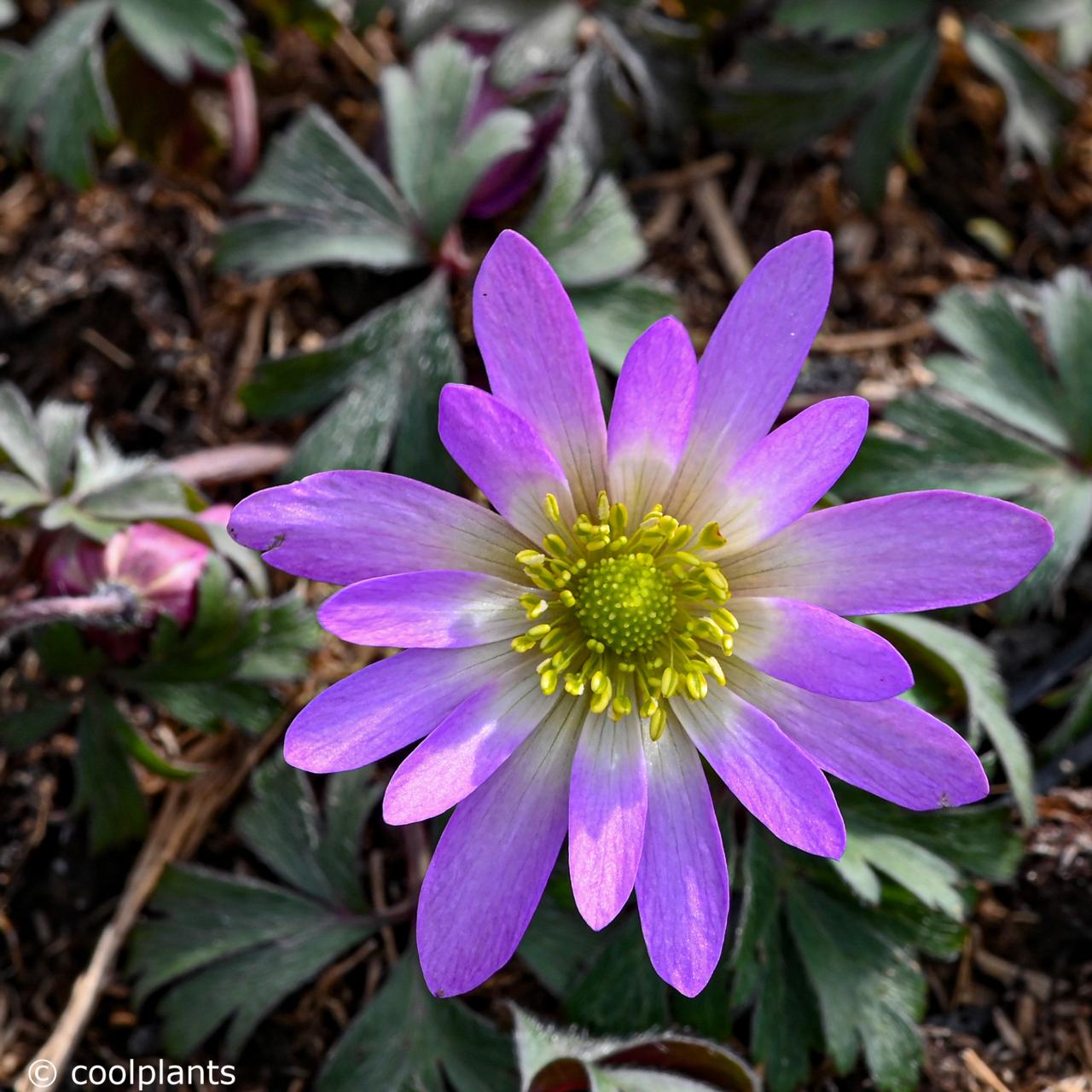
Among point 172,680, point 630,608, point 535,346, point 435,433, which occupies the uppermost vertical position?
→ point 535,346

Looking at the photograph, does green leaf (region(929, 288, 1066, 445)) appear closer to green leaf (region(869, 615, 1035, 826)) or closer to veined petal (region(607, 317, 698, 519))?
green leaf (region(869, 615, 1035, 826))

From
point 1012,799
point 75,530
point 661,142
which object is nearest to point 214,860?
point 75,530

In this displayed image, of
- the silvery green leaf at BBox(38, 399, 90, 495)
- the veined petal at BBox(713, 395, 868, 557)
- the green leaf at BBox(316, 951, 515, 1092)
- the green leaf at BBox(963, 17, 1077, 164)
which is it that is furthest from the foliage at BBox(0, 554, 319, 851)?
the green leaf at BBox(963, 17, 1077, 164)

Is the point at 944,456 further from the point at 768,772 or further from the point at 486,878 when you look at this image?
the point at 486,878

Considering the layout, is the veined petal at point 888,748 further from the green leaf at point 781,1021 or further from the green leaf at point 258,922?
the green leaf at point 258,922

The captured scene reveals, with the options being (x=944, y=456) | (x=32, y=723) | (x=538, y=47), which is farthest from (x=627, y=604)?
(x=538, y=47)

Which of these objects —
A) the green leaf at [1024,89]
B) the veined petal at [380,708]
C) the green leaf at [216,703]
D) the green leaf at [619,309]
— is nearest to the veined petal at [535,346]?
the veined petal at [380,708]
